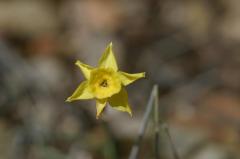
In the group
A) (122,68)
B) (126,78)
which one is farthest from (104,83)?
(122,68)

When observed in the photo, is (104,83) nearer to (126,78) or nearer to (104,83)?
(104,83)

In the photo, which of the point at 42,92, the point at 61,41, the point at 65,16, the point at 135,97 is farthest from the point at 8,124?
the point at 65,16

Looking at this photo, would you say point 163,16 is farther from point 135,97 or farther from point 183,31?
point 135,97

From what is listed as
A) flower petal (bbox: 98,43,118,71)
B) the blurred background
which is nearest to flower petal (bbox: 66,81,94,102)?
flower petal (bbox: 98,43,118,71)

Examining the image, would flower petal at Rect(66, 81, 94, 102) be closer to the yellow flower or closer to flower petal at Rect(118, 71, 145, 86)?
the yellow flower

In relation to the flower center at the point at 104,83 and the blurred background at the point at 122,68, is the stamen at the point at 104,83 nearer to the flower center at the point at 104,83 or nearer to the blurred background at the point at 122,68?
the flower center at the point at 104,83

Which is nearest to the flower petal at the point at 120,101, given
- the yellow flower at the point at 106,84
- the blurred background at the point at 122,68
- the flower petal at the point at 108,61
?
the yellow flower at the point at 106,84
